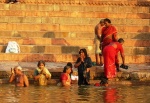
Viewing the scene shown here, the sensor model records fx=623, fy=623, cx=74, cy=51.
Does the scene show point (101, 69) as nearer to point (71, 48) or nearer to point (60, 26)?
point (71, 48)

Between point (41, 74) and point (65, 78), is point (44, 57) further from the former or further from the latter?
point (65, 78)

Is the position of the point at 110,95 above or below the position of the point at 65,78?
below

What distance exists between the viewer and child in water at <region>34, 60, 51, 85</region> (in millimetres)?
13039

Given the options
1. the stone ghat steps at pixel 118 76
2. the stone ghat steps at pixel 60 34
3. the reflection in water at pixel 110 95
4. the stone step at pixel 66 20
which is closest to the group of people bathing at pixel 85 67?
the stone ghat steps at pixel 118 76

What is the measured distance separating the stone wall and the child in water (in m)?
2.69

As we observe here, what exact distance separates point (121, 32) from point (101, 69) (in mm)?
4303

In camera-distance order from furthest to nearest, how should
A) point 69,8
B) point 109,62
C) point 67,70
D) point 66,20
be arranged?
point 69,8
point 66,20
point 109,62
point 67,70

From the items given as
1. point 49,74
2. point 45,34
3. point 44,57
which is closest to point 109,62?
point 49,74

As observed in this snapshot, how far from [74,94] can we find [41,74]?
2.16 metres

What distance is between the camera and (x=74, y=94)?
36.2ft

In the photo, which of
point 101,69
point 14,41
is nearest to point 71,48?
point 14,41

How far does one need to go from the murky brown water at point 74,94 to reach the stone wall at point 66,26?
3.62 metres

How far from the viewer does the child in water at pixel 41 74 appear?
13039mm

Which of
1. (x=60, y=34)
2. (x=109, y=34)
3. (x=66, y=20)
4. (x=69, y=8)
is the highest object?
(x=69, y=8)
